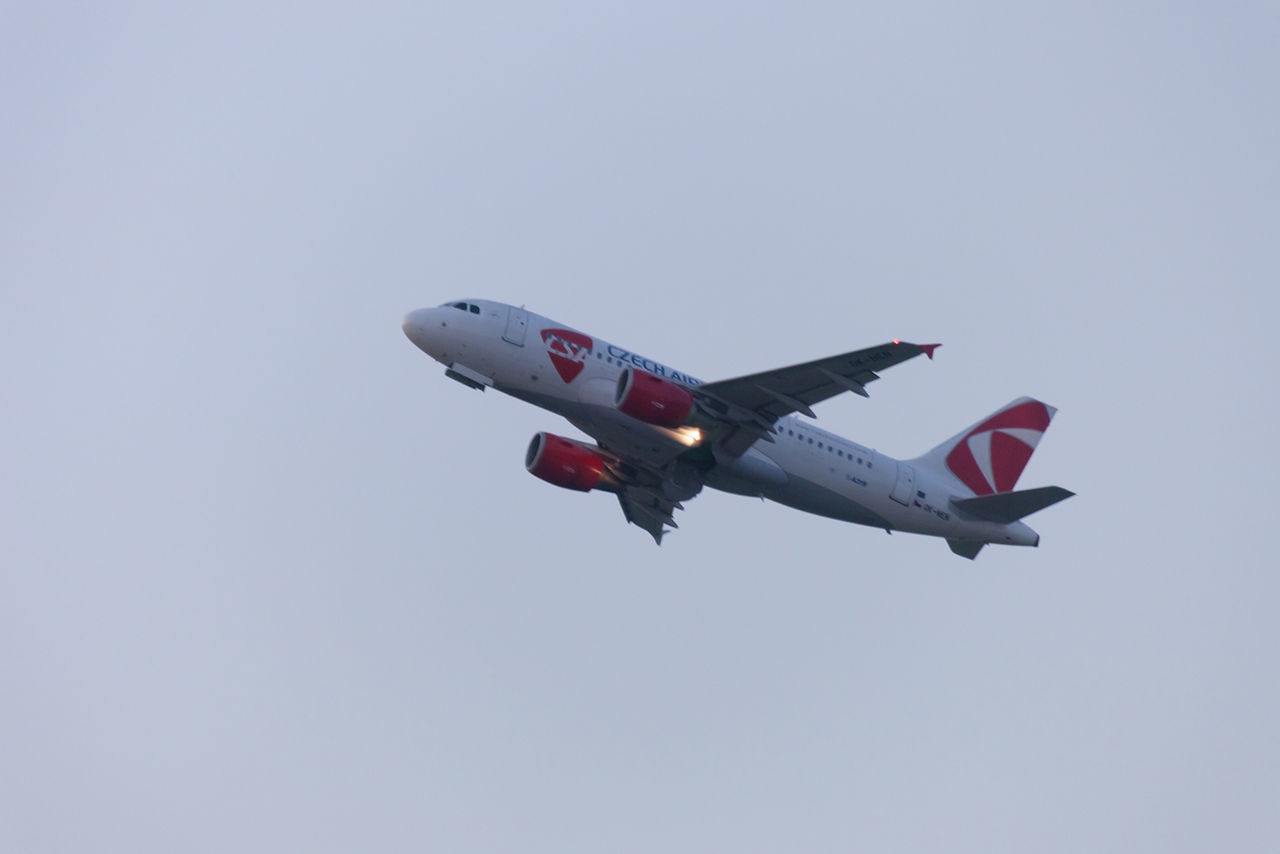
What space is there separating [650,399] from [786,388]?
12.9 ft

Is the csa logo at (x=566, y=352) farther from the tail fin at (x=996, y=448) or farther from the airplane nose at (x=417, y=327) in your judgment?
the tail fin at (x=996, y=448)

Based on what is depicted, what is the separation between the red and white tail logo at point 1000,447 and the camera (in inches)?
1886

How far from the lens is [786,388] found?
3953 centimetres

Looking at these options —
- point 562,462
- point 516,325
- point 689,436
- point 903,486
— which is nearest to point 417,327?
point 516,325

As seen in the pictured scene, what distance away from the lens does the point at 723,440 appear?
41.3 metres

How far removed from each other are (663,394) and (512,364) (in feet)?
16.0

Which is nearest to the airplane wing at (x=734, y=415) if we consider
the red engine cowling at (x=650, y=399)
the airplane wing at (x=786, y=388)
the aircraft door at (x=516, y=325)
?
the airplane wing at (x=786, y=388)

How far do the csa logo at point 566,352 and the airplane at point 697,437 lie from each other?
0.14 feet

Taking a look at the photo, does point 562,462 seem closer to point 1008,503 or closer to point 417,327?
point 417,327

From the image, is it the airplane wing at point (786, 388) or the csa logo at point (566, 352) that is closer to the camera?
the airplane wing at point (786, 388)

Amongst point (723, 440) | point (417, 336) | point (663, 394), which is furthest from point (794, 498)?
point (417, 336)

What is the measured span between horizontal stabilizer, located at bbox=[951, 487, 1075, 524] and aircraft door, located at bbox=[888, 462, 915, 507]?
60.0 inches

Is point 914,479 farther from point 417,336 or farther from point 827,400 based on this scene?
point 417,336

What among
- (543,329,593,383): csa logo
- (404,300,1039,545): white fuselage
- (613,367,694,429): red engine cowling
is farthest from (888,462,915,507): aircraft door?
(543,329,593,383): csa logo
